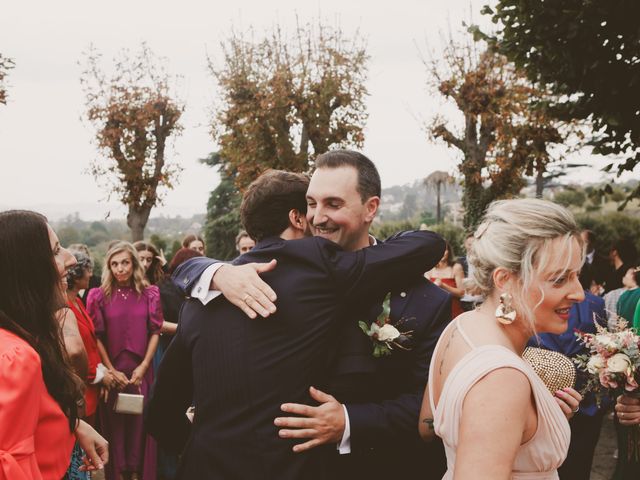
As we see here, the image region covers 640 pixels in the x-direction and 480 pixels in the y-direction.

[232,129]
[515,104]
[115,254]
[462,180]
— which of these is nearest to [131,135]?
[232,129]

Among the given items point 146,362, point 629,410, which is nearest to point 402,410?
point 629,410

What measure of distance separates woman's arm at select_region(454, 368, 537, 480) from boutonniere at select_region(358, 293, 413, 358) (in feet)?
1.83

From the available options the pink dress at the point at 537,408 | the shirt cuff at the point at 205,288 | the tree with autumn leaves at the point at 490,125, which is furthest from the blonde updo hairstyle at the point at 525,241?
the tree with autumn leaves at the point at 490,125

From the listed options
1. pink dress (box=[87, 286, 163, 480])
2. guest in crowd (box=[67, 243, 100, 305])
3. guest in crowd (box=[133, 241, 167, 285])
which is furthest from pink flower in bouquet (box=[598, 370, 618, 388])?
guest in crowd (box=[133, 241, 167, 285])

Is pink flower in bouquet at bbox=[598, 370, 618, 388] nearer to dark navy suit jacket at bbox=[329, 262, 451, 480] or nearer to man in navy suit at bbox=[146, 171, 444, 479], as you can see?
dark navy suit jacket at bbox=[329, 262, 451, 480]

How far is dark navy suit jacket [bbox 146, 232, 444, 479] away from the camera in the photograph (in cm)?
217

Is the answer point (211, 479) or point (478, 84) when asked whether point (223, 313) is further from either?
point (478, 84)

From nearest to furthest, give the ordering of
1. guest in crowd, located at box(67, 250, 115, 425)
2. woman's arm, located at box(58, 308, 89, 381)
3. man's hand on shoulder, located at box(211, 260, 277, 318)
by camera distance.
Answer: man's hand on shoulder, located at box(211, 260, 277, 318)
woman's arm, located at box(58, 308, 89, 381)
guest in crowd, located at box(67, 250, 115, 425)

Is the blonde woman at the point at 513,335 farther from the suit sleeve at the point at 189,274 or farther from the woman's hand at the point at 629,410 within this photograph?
the woman's hand at the point at 629,410

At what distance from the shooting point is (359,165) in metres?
2.81

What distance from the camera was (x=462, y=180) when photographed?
52.2ft

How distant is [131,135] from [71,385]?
16863 mm

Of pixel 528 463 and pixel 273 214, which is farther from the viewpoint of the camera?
pixel 273 214

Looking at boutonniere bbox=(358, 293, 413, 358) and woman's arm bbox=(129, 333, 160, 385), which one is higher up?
boutonniere bbox=(358, 293, 413, 358)
